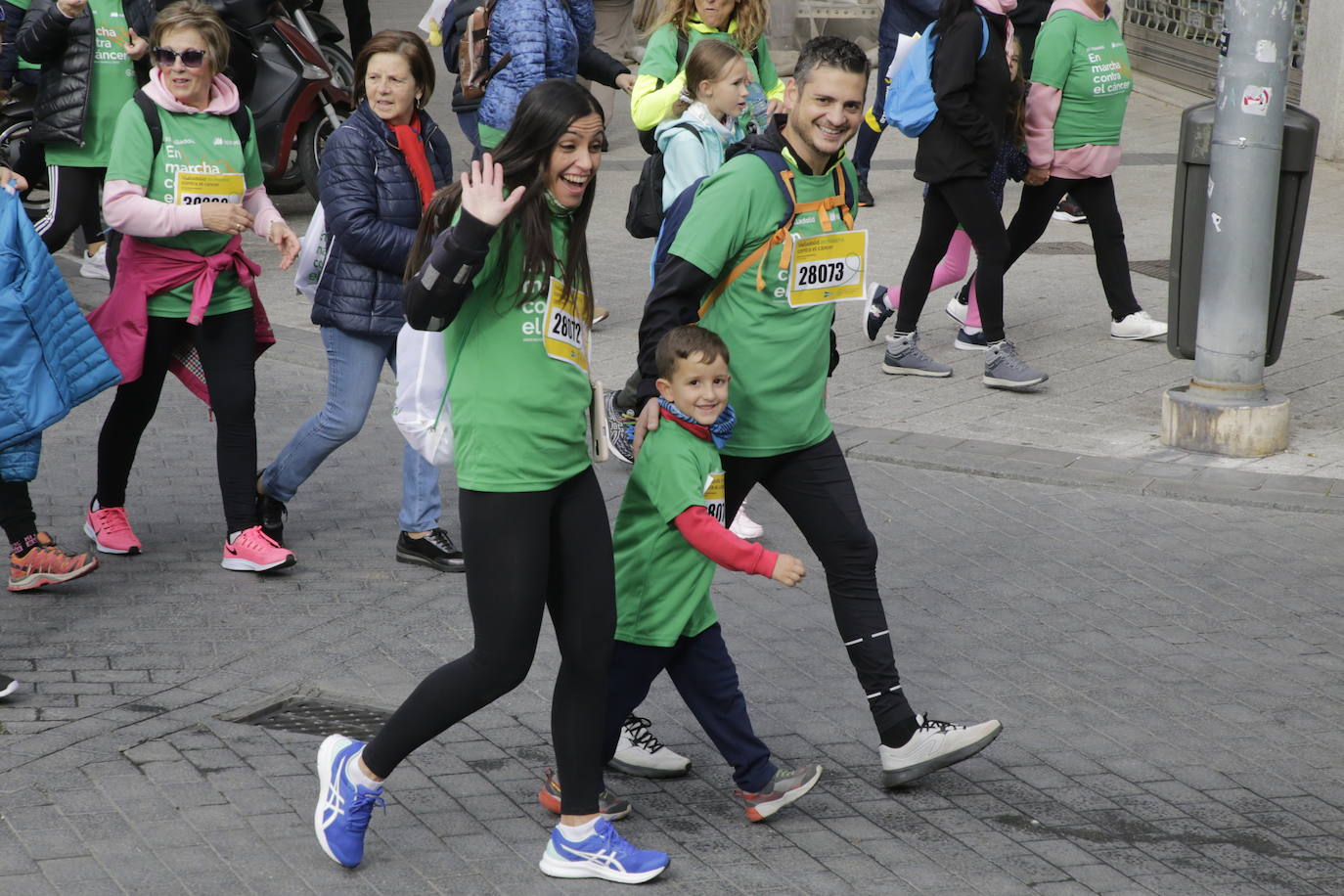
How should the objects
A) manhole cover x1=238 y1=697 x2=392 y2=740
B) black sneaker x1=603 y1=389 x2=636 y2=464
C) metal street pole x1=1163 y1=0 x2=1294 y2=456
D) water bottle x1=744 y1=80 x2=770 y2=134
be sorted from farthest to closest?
water bottle x1=744 y1=80 x2=770 y2=134
metal street pole x1=1163 y1=0 x2=1294 y2=456
black sneaker x1=603 y1=389 x2=636 y2=464
manhole cover x1=238 y1=697 x2=392 y2=740

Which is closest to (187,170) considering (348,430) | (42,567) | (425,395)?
(348,430)

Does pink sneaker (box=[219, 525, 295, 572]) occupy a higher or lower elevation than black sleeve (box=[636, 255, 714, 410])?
lower

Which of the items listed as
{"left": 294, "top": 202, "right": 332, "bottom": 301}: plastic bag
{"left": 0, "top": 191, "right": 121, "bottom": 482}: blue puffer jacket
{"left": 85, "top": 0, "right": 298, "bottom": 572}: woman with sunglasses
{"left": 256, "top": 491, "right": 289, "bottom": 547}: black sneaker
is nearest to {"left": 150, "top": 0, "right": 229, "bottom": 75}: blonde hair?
{"left": 85, "top": 0, "right": 298, "bottom": 572}: woman with sunglasses

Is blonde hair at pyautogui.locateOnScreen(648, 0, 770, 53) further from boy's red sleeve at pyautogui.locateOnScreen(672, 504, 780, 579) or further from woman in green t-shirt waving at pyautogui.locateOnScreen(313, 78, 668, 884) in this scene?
boy's red sleeve at pyautogui.locateOnScreen(672, 504, 780, 579)

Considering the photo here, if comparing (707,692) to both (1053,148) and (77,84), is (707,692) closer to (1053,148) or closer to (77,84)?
(1053,148)

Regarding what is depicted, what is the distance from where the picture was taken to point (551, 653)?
18.1ft

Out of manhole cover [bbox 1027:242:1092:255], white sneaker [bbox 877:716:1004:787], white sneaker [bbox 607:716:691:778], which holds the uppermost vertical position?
manhole cover [bbox 1027:242:1092:255]

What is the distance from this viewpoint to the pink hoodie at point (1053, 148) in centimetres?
872

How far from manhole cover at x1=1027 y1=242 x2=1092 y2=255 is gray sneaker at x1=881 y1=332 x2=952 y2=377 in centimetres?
293

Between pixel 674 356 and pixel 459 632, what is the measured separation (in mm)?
1833

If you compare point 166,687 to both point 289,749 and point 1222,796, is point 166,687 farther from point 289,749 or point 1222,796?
point 1222,796

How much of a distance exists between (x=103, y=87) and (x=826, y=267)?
19.1 ft

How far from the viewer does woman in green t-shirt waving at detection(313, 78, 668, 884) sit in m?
A: 3.91

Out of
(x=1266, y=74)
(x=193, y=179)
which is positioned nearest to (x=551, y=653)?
(x=193, y=179)
